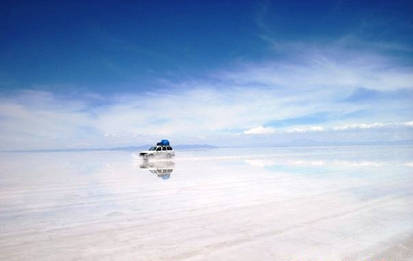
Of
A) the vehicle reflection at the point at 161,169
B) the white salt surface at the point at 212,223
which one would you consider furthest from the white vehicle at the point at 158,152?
the white salt surface at the point at 212,223

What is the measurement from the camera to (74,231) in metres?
8.51

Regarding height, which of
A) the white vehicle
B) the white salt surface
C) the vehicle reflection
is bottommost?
the white salt surface

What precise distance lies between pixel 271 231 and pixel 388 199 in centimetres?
706

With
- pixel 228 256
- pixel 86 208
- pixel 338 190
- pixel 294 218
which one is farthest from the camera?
pixel 338 190

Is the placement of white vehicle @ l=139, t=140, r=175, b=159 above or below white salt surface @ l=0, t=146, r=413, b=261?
above

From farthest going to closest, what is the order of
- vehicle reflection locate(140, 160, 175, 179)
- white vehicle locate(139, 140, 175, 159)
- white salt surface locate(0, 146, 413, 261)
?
white vehicle locate(139, 140, 175, 159)
vehicle reflection locate(140, 160, 175, 179)
white salt surface locate(0, 146, 413, 261)

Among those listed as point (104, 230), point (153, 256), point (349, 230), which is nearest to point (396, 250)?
point (349, 230)

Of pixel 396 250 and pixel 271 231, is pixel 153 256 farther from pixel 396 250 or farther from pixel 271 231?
pixel 396 250

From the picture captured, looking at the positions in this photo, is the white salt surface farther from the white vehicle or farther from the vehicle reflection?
the white vehicle

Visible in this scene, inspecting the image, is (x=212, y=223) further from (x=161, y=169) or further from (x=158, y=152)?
(x=158, y=152)

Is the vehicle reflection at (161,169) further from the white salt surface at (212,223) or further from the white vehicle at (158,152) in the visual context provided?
the white vehicle at (158,152)

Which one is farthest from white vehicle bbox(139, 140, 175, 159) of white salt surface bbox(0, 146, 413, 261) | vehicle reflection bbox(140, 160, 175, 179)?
white salt surface bbox(0, 146, 413, 261)

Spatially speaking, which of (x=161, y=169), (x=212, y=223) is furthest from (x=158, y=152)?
(x=212, y=223)

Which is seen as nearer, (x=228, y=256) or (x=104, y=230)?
(x=228, y=256)
